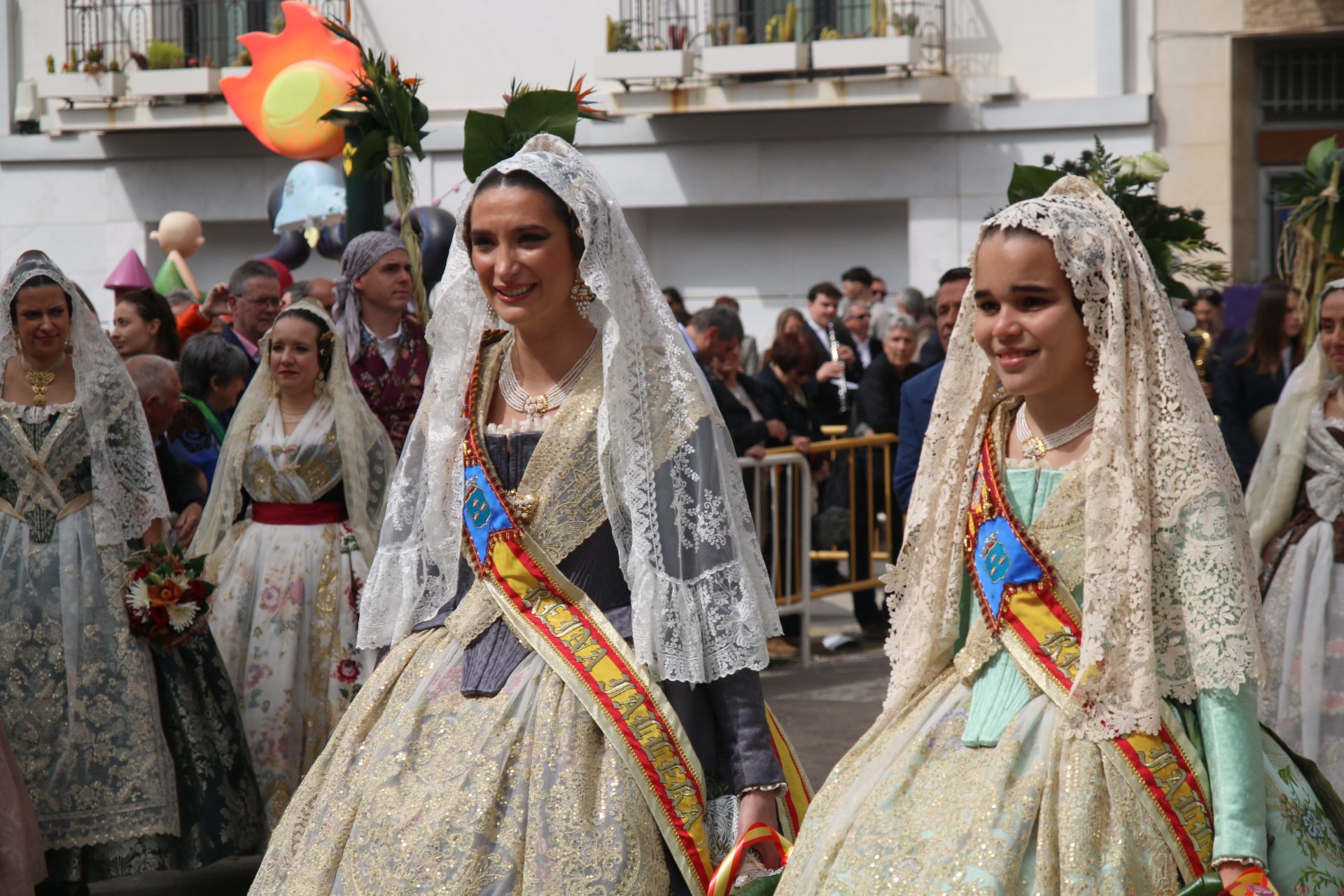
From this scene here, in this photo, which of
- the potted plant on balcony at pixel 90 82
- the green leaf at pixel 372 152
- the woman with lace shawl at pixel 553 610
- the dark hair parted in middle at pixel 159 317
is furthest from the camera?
the potted plant on balcony at pixel 90 82

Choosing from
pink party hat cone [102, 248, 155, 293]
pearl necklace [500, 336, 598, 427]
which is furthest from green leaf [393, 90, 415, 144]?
pink party hat cone [102, 248, 155, 293]

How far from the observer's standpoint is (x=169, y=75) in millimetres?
20031

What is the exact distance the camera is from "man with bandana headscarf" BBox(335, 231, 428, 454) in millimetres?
6828

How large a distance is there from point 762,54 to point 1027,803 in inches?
629

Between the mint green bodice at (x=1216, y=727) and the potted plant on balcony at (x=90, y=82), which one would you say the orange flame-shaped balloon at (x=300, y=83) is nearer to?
the mint green bodice at (x=1216, y=727)

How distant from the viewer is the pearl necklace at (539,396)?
3.67 metres

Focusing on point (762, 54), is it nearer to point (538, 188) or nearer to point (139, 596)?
point (139, 596)

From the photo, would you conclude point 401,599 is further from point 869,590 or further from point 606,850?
point 869,590

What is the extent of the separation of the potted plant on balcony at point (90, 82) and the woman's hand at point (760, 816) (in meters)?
18.5

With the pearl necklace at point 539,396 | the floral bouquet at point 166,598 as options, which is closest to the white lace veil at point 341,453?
the floral bouquet at point 166,598

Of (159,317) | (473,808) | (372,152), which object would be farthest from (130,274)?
(473,808)

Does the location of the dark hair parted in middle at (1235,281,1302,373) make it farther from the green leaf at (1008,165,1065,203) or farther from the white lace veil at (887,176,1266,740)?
the white lace veil at (887,176,1266,740)

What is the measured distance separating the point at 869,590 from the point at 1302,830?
7.18m

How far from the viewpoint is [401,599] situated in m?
3.77
